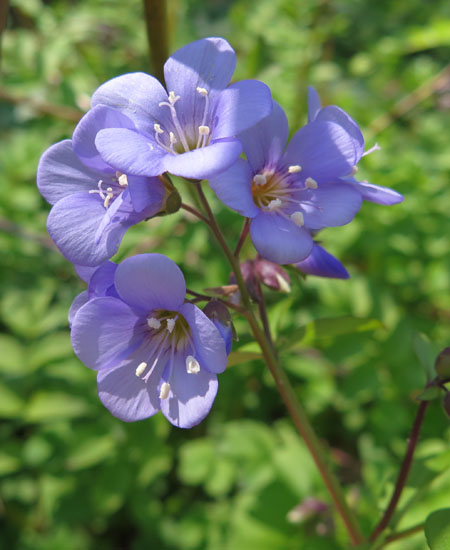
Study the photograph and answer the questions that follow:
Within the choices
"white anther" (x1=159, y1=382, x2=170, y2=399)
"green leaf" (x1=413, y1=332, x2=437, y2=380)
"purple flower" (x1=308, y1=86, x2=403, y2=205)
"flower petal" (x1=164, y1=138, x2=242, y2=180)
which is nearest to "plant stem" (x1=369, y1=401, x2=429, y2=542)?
"green leaf" (x1=413, y1=332, x2=437, y2=380)

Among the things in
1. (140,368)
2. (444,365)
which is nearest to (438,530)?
(444,365)

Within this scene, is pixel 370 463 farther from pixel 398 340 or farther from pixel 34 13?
pixel 34 13

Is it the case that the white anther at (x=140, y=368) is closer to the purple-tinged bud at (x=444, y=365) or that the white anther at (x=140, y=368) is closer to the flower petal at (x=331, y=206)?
the flower petal at (x=331, y=206)

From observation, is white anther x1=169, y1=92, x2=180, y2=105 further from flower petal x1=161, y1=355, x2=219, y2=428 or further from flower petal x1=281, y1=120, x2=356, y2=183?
flower petal x1=161, y1=355, x2=219, y2=428

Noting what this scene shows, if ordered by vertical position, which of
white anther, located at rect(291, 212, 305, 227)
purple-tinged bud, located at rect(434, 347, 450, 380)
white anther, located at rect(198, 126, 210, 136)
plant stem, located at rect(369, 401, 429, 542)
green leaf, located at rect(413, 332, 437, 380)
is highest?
white anther, located at rect(198, 126, 210, 136)

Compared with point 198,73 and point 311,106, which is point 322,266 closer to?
point 311,106
